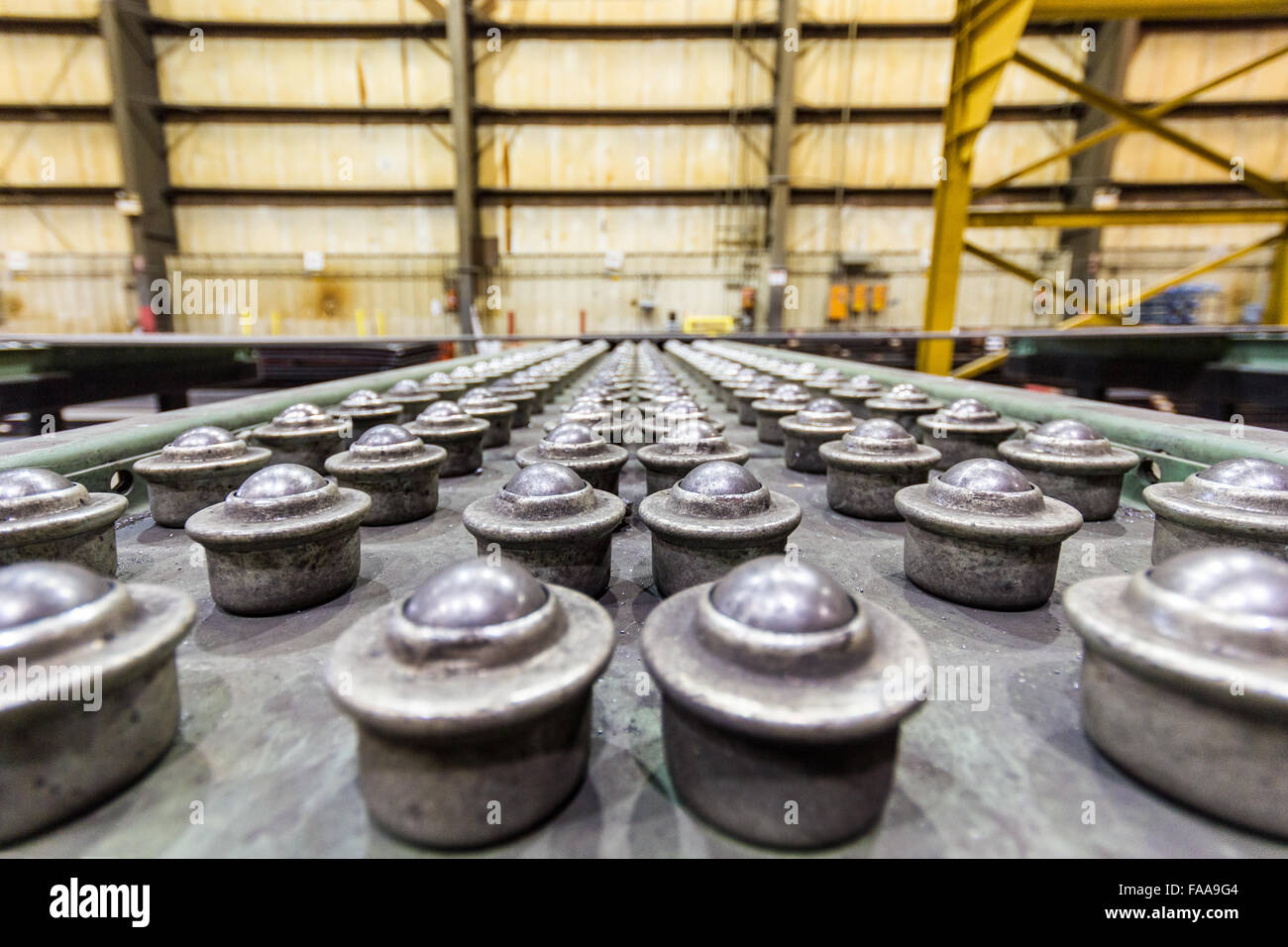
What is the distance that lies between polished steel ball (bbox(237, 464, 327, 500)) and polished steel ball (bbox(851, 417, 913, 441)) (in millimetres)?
1245

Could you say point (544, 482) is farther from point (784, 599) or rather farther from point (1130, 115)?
point (1130, 115)

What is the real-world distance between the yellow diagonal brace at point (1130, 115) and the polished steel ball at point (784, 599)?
6522 millimetres

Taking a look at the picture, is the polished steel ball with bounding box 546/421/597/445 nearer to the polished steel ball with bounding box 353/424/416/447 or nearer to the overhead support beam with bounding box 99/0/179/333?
the polished steel ball with bounding box 353/424/416/447

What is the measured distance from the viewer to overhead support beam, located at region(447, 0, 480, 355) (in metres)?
9.89

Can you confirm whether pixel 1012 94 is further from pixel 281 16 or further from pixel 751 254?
pixel 281 16

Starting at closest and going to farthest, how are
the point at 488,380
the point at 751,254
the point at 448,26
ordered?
the point at 488,380 < the point at 448,26 < the point at 751,254

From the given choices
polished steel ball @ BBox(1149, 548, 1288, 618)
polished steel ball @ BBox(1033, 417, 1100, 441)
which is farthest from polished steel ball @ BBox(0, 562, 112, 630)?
polished steel ball @ BBox(1033, 417, 1100, 441)

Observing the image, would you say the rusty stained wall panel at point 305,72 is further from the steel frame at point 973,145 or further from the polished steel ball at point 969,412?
the polished steel ball at point 969,412

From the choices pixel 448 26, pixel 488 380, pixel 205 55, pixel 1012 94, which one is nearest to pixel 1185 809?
pixel 488 380

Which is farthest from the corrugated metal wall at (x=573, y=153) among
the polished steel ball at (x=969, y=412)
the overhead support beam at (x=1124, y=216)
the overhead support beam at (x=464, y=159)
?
the polished steel ball at (x=969, y=412)

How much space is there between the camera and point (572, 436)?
153cm

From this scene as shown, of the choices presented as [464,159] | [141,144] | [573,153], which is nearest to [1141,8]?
[573,153]
